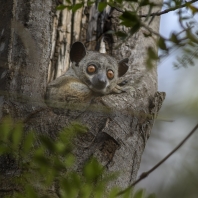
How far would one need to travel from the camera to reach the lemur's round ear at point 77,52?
505 cm

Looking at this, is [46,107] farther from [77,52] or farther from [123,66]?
[77,52]

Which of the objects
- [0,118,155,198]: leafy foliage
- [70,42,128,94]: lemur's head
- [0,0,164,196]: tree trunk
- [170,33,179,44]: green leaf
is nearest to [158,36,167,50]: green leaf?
[170,33,179,44]: green leaf

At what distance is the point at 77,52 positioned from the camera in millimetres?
5258

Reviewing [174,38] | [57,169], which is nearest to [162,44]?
[174,38]

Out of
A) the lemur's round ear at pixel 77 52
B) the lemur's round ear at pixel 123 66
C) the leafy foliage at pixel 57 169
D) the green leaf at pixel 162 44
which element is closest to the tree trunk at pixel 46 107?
the lemur's round ear at pixel 123 66

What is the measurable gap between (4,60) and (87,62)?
2.05 meters

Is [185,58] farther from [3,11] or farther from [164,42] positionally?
[3,11]

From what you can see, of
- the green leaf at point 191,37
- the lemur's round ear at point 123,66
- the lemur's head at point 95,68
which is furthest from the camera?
the lemur's head at point 95,68

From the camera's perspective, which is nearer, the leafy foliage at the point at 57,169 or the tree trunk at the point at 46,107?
the leafy foliage at the point at 57,169

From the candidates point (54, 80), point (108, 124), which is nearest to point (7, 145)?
point (108, 124)

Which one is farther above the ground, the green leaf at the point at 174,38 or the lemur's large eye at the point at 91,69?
the green leaf at the point at 174,38

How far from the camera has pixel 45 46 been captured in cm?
377

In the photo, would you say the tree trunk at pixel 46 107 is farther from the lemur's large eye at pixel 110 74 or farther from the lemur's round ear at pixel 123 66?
the lemur's large eye at pixel 110 74

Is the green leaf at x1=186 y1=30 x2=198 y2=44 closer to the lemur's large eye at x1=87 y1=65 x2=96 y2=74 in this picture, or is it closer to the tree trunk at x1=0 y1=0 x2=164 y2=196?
the tree trunk at x1=0 y1=0 x2=164 y2=196
